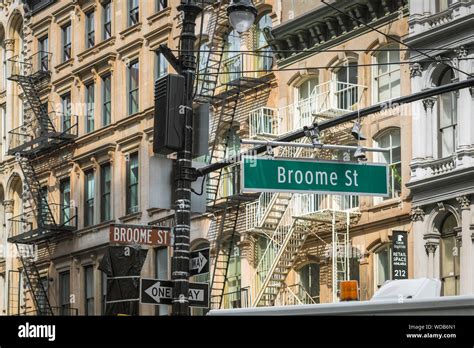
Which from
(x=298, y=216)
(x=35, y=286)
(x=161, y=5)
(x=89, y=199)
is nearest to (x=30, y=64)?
(x=89, y=199)

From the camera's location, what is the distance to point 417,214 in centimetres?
3058

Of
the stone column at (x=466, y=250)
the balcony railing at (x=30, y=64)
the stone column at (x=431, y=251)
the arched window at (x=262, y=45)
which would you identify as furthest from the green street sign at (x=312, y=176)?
the balcony railing at (x=30, y=64)

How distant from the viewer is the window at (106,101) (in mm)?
46594

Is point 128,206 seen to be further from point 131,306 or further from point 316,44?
point 316,44

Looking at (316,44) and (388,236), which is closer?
(388,236)

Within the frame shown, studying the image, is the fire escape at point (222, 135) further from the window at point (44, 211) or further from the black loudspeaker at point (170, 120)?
the black loudspeaker at point (170, 120)

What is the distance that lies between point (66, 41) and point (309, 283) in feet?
68.0

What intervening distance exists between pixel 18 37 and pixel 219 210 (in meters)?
20.8

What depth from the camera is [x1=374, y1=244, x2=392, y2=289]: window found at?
104 feet

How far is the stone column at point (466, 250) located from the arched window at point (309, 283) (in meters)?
6.03
